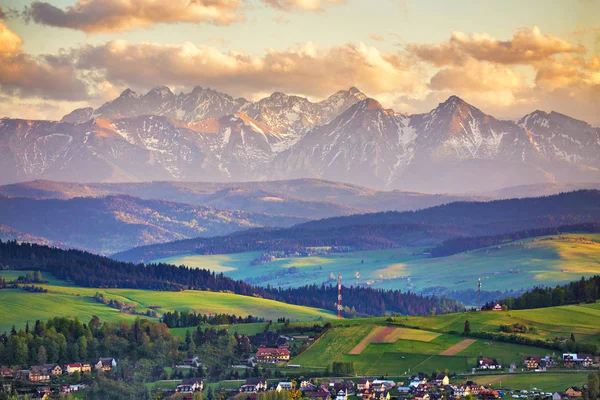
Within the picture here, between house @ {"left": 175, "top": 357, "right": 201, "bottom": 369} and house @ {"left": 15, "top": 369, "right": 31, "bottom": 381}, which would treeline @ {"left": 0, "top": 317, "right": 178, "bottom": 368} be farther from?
house @ {"left": 15, "top": 369, "right": 31, "bottom": 381}

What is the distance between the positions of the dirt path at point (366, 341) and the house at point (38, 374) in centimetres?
3814

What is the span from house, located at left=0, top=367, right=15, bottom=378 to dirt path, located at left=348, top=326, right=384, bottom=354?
138ft

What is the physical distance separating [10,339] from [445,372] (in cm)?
5698

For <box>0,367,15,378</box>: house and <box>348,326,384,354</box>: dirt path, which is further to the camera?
<box>348,326,384,354</box>: dirt path

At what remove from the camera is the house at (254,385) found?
152125mm

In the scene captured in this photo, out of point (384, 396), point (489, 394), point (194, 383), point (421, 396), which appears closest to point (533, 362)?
point (489, 394)

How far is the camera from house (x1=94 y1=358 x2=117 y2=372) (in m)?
170

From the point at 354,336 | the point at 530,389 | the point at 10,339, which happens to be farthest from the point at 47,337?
the point at 530,389

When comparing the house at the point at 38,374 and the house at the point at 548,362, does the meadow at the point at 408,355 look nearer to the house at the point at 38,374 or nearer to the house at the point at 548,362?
the house at the point at 548,362

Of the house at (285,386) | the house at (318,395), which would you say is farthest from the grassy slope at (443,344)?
the house at (318,395)

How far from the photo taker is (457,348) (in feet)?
572

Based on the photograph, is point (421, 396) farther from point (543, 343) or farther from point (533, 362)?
point (543, 343)

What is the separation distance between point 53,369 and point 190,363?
1707 centimetres

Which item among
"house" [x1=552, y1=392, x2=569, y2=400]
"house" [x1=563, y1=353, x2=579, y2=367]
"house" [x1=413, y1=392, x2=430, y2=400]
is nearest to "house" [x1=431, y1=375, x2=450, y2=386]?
"house" [x1=413, y1=392, x2=430, y2=400]
